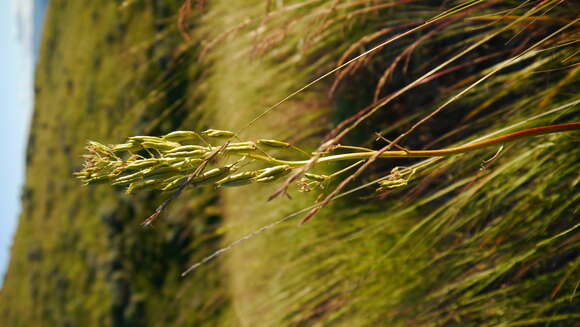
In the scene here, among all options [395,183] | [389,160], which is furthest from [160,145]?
[389,160]

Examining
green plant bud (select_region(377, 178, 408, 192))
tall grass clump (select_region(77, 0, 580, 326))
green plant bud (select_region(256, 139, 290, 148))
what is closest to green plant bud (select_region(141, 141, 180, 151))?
tall grass clump (select_region(77, 0, 580, 326))

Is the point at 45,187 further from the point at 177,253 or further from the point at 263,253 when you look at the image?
the point at 263,253

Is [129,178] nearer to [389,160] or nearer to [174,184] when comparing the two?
[174,184]

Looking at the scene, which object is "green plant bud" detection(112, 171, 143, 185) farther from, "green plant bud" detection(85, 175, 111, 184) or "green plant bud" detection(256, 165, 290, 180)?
"green plant bud" detection(256, 165, 290, 180)

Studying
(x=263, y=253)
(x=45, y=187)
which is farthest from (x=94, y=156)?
(x=45, y=187)

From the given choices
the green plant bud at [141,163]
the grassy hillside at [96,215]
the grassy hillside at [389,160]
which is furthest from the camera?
the grassy hillside at [96,215]

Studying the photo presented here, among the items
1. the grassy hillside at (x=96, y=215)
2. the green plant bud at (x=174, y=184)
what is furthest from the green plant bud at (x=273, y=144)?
the grassy hillside at (x=96, y=215)

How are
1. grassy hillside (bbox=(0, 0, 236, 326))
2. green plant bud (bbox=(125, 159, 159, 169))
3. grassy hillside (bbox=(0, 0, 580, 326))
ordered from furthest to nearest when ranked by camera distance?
grassy hillside (bbox=(0, 0, 236, 326)), grassy hillside (bbox=(0, 0, 580, 326)), green plant bud (bbox=(125, 159, 159, 169))

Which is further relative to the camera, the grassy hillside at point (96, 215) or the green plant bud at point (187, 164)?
the grassy hillside at point (96, 215)

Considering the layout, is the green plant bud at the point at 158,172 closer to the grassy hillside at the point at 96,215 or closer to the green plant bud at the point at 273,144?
the green plant bud at the point at 273,144
